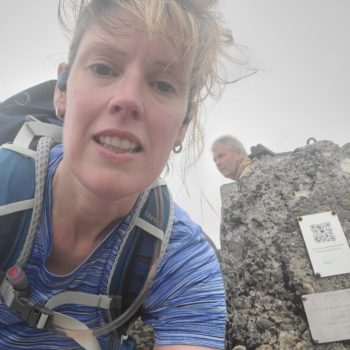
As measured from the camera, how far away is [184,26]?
1178mm

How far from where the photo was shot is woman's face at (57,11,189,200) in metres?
1.05

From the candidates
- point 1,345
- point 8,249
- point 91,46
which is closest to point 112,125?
point 91,46

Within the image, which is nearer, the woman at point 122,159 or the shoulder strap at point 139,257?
the woman at point 122,159

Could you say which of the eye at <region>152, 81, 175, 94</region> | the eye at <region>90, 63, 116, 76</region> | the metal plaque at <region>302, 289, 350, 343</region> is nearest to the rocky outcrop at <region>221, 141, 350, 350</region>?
the metal plaque at <region>302, 289, 350, 343</region>

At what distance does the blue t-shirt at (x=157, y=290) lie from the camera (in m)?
1.24

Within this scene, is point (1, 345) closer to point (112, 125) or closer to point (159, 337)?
point (159, 337)

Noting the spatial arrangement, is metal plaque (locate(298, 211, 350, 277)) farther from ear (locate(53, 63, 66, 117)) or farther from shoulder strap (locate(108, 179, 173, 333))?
ear (locate(53, 63, 66, 117))

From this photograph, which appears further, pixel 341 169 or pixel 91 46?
pixel 341 169

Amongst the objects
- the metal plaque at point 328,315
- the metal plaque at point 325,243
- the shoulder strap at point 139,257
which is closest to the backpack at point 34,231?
the shoulder strap at point 139,257

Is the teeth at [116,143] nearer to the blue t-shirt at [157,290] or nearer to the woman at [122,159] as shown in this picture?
the woman at [122,159]

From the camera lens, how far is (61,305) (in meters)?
1.27

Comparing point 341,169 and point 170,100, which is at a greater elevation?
point 341,169

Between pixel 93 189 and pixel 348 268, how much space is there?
8.73ft

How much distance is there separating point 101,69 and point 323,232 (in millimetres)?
2692
